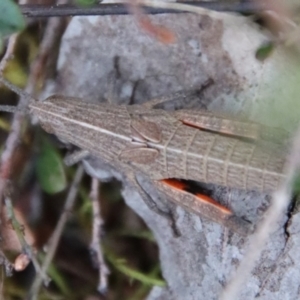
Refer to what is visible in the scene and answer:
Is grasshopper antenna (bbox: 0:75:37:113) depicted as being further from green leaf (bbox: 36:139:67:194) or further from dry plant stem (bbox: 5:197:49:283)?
dry plant stem (bbox: 5:197:49:283)

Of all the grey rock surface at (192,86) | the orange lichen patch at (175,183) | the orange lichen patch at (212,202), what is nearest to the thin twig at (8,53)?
the grey rock surface at (192,86)

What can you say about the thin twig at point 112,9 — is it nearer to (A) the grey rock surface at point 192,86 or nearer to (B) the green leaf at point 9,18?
(A) the grey rock surface at point 192,86

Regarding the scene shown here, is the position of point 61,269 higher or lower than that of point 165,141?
lower

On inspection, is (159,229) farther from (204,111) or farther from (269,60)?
(269,60)

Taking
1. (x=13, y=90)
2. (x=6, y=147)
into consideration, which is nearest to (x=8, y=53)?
(x=13, y=90)

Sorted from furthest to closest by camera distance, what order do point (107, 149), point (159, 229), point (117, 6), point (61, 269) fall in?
1. point (61, 269)
2. point (159, 229)
3. point (107, 149)
4. point (117, 6)

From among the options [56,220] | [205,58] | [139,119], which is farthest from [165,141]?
[56,220]
